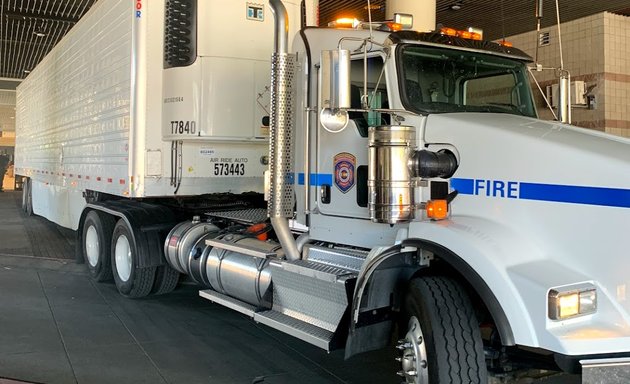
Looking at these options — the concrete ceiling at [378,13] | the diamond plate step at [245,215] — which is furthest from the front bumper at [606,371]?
the concrete ceiling at [378,13]

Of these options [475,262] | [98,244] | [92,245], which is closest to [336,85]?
[475,262]

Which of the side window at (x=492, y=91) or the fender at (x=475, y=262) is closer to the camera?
the fender at (x=475, y=262)

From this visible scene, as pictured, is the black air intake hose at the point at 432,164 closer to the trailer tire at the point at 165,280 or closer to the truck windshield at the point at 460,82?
the truck windshield at the point at 460,82

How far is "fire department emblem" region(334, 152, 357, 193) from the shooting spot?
16.0ft

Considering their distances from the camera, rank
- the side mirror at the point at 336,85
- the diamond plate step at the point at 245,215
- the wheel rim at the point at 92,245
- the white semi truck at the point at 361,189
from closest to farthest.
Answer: the white semi truck at the point at 361,189 < the side mirror at the point at 336,85 < the diamond plate step at the point at 245,215 < the wheel rim at the point at 92,245

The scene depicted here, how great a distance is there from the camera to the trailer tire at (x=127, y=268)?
770cm

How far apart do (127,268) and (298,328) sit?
3.85m

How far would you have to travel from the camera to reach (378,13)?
1341 cm

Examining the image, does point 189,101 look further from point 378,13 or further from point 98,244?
point 378,13

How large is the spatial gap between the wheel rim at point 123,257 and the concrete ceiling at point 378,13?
4547mm

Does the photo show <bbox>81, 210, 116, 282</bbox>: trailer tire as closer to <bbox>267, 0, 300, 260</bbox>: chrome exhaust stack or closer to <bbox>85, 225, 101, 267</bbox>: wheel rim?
<bbox>85, 225, 101, 267</bbox>: wheel rim

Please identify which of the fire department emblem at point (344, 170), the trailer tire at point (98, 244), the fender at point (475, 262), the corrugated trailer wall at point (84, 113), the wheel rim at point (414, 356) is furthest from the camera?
the trailer tire at point (98, 244)

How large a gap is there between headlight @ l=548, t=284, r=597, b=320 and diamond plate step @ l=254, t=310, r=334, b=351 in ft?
5.91

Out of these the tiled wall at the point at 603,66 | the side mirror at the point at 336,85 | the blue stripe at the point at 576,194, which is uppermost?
the tiled wall at the point at 603,66
